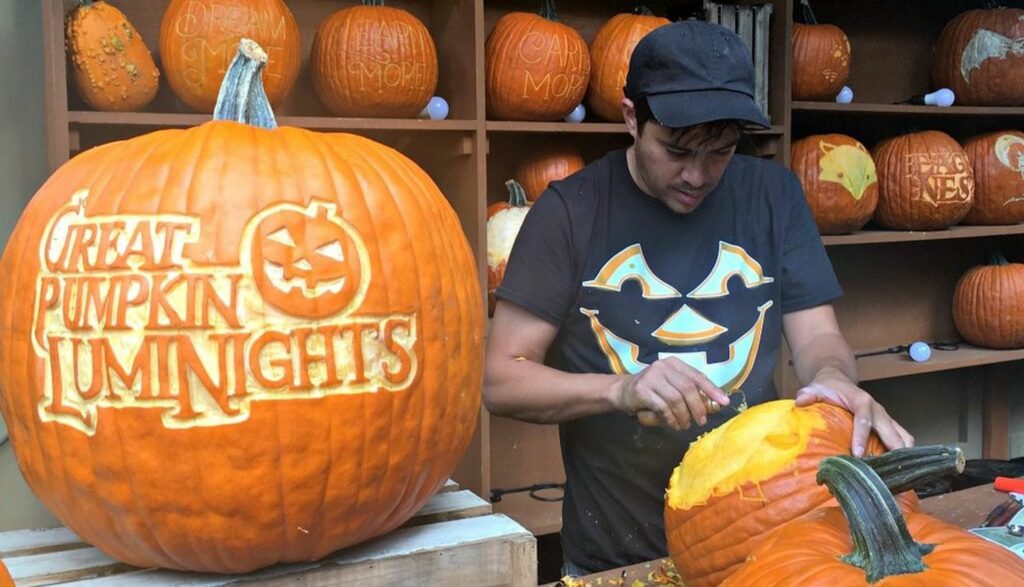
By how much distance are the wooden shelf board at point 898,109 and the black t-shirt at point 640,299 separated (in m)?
1.37

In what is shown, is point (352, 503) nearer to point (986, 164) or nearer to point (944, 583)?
point (944, 583)

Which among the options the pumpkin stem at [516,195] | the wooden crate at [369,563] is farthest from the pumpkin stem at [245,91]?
the pumpkin stem at [516,195]

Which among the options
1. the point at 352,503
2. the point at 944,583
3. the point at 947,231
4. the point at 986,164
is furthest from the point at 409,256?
the point at 986,164

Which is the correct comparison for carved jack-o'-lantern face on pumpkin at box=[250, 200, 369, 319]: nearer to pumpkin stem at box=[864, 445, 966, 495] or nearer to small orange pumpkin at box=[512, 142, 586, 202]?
pumpkin stem at box=[864, 445, 966, 495]

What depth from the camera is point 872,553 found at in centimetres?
68

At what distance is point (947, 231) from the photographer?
3227mm

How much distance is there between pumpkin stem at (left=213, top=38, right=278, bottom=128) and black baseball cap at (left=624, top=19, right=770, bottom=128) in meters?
0.67

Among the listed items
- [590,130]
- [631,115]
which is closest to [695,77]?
[631,115]

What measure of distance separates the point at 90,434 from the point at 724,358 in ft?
3.60

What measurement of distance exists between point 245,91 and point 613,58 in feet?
5.82

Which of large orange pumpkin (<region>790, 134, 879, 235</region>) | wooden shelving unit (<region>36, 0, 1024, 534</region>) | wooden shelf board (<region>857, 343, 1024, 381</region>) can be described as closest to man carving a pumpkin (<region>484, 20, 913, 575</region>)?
wooden shelving unit (<region>36, 0, 1024, 534</region>)

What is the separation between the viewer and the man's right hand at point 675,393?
120cm

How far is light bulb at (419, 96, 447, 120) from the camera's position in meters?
2.36

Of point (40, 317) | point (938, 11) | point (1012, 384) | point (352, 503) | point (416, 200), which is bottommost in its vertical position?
point (1012, 384)
